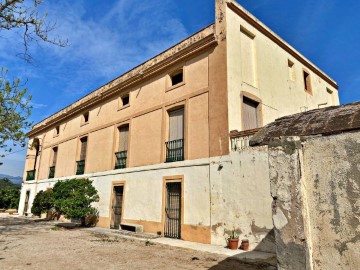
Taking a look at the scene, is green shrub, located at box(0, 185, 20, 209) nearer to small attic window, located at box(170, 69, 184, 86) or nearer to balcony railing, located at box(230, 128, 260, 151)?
small attic window, located at box(170, 69, 184, 86)


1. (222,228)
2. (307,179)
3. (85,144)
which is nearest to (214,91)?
(222,228)

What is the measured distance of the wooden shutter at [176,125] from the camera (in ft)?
38.9

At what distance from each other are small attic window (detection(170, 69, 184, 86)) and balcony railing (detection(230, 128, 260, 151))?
4.37m

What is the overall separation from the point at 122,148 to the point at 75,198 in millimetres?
Answer: 3433

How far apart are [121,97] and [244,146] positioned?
8.96m

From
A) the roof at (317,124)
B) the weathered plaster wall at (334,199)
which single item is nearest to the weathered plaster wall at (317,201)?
the weathered plaster wall at (334,199)

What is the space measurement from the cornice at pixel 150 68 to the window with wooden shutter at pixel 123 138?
88.8 inches

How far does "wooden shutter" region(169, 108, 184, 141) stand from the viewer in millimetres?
11850

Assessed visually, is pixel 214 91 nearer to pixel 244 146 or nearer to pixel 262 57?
pixel 244 146

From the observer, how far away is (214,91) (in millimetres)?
10461

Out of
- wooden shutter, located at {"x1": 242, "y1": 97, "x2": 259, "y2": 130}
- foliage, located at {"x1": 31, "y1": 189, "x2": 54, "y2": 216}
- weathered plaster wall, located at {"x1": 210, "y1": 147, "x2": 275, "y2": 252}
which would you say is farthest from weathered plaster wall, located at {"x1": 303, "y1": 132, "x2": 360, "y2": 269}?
foliage, located at {"x1": 31, "y1": 189, "x2": 54, "y2": 216}

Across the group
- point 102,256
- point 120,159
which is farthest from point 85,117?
point 102,256

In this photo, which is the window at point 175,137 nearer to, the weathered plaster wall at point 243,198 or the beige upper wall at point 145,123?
the beige upper wall at point 145,123

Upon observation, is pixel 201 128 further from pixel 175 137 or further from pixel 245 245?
pixel 245 245
